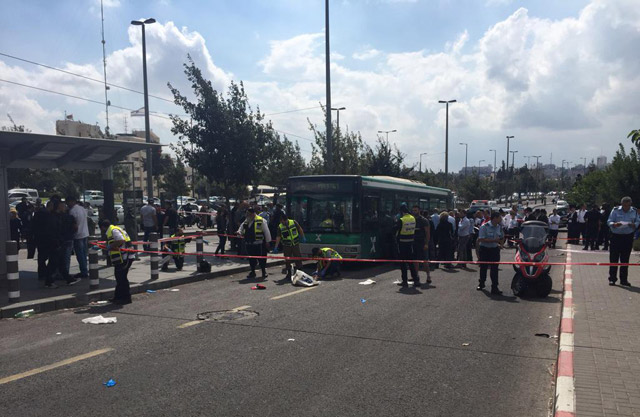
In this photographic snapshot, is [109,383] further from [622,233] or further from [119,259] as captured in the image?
[622,233]

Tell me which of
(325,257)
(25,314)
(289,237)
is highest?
(289,237)

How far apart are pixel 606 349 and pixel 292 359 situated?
3785mm

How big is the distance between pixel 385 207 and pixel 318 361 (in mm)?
11143

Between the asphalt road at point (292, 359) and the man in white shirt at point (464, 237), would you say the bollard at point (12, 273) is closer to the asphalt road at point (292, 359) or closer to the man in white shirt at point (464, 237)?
the asphalt road at point (292, 359)

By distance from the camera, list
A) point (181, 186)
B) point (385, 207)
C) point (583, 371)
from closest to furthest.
A: point (583, 371), point (385, 207), point (181, 186)

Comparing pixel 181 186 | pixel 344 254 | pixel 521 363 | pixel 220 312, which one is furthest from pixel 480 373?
pixel 181 186

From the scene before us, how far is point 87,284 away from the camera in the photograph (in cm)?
1172

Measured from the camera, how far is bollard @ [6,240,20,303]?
31.7ft

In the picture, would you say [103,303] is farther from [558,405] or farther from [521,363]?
[558,405]

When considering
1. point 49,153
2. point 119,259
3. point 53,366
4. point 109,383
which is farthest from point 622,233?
point 49,153

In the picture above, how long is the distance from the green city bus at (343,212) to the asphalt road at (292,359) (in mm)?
5122

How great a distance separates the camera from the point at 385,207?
56.0ft

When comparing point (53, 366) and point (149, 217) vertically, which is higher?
point (149, 217)

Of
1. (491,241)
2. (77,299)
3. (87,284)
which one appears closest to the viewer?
(77,299)
